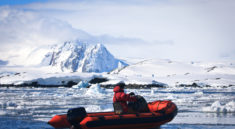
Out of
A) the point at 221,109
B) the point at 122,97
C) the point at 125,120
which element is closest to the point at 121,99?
the point at 122,97

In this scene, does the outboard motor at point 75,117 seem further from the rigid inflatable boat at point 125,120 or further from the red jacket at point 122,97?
the red jacket at point 122,97

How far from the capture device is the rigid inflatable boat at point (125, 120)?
9.14 meters

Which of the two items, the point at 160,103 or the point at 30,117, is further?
the point at 30,117

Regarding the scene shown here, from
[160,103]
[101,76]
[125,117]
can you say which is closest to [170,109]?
[160,103]

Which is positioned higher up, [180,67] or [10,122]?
[180,67]

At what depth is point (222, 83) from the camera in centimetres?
7781

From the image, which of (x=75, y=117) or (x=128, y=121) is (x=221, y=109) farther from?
(x=75, y=117)

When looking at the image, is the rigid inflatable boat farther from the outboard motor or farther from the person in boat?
the person in boat

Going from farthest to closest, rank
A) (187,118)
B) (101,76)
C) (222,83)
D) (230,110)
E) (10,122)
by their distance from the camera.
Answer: (101,76), (222,83), (230,110), (187,118), (10,122)

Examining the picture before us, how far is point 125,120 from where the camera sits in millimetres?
9508

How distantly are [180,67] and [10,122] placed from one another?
126 m

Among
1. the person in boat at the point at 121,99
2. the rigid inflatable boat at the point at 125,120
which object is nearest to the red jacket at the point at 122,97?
the person in boat at the point at 121,99

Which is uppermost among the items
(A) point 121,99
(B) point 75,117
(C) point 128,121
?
(A) point 121,99

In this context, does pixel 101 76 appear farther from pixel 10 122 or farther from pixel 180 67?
pixel 10 122
